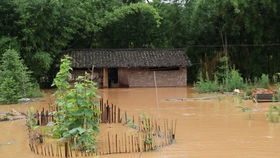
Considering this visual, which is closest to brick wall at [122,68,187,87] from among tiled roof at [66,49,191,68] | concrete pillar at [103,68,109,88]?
tiled roof at [66,49,191,68]

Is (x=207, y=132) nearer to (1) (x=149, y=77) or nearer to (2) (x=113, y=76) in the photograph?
(1) (x=149, y=77)

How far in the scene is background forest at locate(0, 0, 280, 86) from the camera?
82.0ft

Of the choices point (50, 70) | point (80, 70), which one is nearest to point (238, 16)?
point (80, 70)

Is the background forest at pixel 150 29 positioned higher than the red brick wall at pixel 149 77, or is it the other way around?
the background forest at pixel 150 29

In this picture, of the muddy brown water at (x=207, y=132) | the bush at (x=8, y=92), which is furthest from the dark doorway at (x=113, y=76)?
the muddy brown water at (x=207, y=132)

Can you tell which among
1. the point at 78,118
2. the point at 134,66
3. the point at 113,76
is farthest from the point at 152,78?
the point at 78,118


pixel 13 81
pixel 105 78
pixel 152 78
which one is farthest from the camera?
pixel 152 78

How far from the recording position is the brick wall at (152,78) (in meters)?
28.1

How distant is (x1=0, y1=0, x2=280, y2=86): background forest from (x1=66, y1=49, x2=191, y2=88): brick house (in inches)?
60.6

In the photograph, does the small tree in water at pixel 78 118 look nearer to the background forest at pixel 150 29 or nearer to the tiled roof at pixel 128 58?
the background forest at pixel 150 29

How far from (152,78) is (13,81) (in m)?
11.2

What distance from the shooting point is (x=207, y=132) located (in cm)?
1099

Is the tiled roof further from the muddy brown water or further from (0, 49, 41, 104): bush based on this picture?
the muddy brown water

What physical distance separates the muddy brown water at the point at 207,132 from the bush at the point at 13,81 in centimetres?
106
